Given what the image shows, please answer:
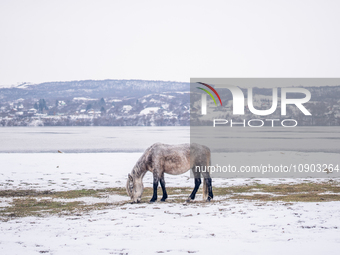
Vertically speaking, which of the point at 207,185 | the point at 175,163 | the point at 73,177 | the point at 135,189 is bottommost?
the point at 73,177

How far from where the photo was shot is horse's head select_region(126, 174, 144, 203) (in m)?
12.7

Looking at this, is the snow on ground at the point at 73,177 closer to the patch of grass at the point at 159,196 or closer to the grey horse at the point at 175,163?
the patch of grass at the point at 159,196

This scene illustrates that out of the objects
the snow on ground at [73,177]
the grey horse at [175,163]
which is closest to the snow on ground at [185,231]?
the grey horse at [175,163]

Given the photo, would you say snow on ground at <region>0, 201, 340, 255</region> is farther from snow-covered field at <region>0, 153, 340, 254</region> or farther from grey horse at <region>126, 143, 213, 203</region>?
grey horse at <region>126, 143, 213, 203</region>

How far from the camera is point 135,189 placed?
504 inches

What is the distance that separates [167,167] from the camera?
500 inches

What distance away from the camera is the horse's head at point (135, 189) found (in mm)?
12727

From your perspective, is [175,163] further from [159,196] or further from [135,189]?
[159,196]

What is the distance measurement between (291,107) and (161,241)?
588ft

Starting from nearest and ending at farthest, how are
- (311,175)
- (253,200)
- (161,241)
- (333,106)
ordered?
1. (161,241)
2. (253,200)
3. (311,175)
4. (333,106)

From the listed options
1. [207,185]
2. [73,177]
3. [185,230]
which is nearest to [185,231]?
[185,230]

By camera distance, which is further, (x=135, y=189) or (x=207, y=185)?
(x=135, y=189)

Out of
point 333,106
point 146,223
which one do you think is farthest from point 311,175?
point 333,106

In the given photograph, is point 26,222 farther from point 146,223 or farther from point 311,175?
point 311,175
